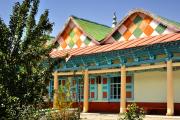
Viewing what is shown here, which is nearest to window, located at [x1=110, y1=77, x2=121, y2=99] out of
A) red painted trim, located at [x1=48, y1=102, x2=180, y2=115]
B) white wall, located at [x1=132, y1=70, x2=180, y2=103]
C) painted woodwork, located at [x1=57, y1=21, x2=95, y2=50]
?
red painted trim, located at [x1=48, y1=102, x2=180, y2=115]

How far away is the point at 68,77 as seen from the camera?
95.5 ft

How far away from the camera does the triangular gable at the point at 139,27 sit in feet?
73.3

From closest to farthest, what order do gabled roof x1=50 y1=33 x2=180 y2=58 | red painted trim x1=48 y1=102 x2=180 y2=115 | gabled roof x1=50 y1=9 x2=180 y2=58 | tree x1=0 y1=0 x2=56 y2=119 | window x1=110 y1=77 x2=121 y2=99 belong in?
tree x1=0 y1=0 x2=56 y2=119, gabled roof x1=50 y1=33 x2=180 y2=58, gabled roof x1=50 y1=9 x2=180 y2=58, red painted trim x1=48 y1=102 x2=180 y2=115, window x1=110 y1=77 x2=121 y2=99

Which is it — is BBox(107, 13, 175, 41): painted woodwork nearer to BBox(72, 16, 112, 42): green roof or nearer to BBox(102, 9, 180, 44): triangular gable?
BBox(102, 9, 180, 44): triangular gable

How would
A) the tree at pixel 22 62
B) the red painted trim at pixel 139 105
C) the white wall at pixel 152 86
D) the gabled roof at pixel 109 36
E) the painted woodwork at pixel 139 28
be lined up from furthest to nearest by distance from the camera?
the painted woodwork at pixel 139 28
the red painted trim at pixel 139 105
the white wall at pixel 152 86
the gabled roof at pixel 109 36
the tree at pixel 22 62

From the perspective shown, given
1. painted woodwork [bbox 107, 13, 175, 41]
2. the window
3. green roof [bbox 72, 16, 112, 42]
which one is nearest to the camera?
painted woodwork [bbox 107, 13, 175, 41]

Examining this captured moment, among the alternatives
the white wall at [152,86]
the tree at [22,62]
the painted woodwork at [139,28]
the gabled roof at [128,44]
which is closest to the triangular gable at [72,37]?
the gabled roof at [128,44]

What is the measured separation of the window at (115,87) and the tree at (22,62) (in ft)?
57.2

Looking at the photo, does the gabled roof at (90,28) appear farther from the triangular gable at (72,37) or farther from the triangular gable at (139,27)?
the triangular gable at (139,27)

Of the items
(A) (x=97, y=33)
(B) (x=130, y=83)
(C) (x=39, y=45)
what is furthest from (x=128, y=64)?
(C) (x=39, y=45)

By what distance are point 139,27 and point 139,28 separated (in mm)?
64

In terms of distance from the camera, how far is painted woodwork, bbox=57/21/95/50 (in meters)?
27.5

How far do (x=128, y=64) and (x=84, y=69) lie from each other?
3908mm

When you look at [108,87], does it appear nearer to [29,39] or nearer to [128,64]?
[128,64]
